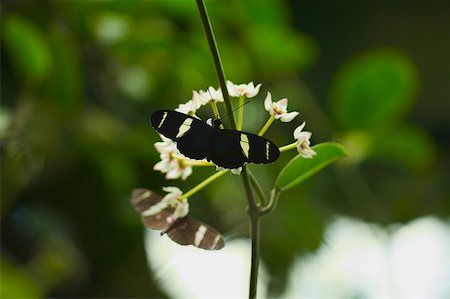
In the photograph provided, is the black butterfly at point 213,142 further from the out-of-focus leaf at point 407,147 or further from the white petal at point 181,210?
the out-of-focus leaf at point 407,147

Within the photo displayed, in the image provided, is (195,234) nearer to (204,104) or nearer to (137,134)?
(204,104)

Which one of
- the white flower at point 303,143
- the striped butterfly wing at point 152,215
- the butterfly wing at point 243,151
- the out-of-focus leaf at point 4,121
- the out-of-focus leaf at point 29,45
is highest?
the butterfly wing at point 243,151

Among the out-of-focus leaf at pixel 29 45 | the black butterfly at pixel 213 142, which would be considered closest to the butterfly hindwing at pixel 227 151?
the black butterfly at pixel 213 142

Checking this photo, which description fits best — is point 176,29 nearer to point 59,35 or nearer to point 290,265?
point 59,35

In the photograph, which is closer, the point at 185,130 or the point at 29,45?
the point at 185,130

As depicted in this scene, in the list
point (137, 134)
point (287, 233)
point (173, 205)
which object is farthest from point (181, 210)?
point (137, 134)
